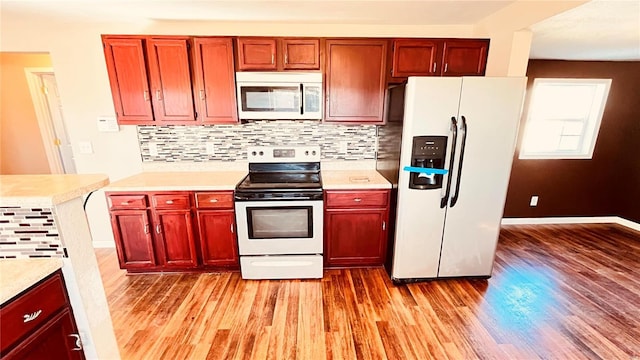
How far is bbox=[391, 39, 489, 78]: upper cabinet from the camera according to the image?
2426mm

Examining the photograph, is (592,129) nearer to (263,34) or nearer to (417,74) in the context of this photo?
(417,74)

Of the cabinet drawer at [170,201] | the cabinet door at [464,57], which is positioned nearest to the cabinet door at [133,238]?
the cabinet drawer at [170,201]

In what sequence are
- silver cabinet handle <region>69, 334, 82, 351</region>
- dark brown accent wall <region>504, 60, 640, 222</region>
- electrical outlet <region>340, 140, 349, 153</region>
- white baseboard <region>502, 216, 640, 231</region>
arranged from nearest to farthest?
silver cabinet handle <region>69, 334, 82, 351</region> → electrical outlet <region>340, 140, 349, 153</region> → dark brown accent wall <region>504, 60, 640, 222</region> → white baseboard <region>502, 216, 640, 231</region>

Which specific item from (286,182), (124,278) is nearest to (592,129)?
(286,182)

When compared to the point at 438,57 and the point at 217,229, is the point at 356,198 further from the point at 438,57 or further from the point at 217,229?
the point at 438,57

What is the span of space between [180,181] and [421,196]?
2167 millimetres

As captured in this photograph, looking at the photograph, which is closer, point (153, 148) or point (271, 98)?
point (271, 98)

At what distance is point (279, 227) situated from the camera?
2.34m

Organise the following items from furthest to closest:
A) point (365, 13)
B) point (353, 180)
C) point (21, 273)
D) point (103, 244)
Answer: point (103, 244) → point (353, 180) → point (365, 13) → point (21, 273)

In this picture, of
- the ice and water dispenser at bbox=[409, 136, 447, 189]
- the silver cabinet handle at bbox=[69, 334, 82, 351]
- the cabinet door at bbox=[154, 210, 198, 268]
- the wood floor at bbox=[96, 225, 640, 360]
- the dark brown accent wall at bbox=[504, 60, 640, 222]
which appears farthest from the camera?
the dark brown accent wall at bbox=[504, 60, 640, 222]

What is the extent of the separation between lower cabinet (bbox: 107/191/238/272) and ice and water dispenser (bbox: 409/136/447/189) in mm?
1587

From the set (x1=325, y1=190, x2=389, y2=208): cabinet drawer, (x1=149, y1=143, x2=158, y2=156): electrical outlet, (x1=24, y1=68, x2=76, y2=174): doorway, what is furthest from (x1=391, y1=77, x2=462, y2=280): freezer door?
(x1=24, y1=68, x2=76, y2=174): doorway

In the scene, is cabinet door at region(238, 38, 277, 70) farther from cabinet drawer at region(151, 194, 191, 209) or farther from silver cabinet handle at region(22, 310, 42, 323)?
silver cabinet handle at region(22, 310, 42, 323)

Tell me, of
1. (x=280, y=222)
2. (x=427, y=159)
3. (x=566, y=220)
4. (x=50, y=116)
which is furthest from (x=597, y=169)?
(x=50, y=116)
